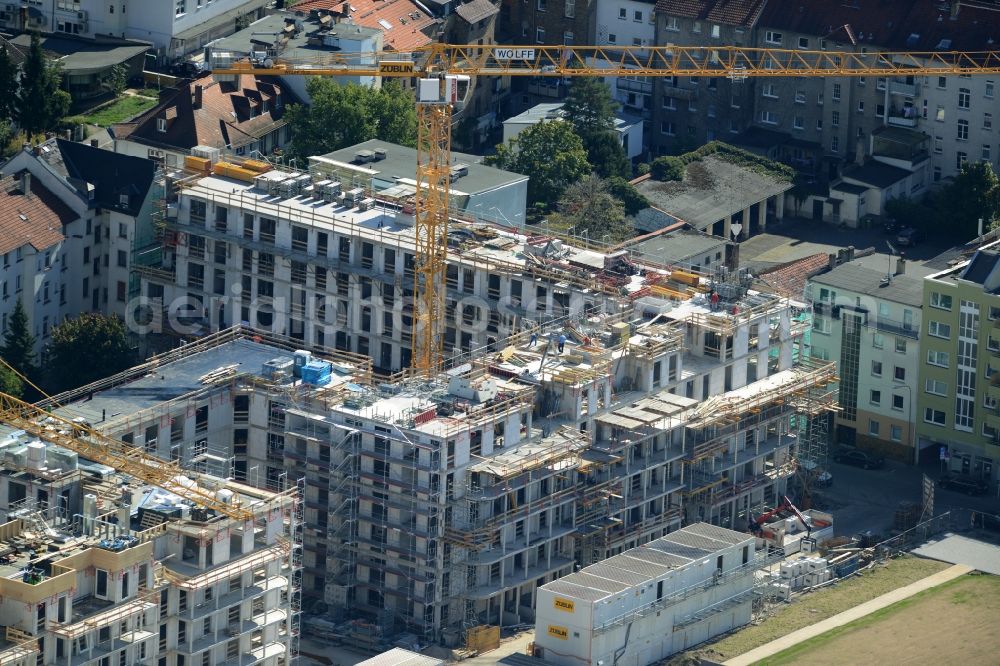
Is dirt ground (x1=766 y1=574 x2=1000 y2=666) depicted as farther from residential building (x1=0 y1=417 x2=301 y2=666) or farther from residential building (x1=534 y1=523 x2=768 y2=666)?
residential building (x1=0 y1=417 x2=301 y2=666)

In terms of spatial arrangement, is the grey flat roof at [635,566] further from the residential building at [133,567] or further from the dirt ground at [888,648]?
the residential building at [133,567]

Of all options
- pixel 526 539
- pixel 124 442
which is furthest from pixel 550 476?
pixel 124 442

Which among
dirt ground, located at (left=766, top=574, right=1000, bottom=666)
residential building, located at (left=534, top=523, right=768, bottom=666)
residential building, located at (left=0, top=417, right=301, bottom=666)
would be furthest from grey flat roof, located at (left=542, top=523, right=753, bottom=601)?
residential building, located at (left=0, top=417, right=301, bottom=666)

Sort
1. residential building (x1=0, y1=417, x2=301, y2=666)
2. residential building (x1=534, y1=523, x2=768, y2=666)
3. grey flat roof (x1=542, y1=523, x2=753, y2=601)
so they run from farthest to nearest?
1. grey flat roof (x1=542, y1=523, x2=753, y2=601)
2. residential building (x1=534, y1=523, x2=768, y2=666)
3. residential building (x1=0, y1=417, x2=301, y2=666)

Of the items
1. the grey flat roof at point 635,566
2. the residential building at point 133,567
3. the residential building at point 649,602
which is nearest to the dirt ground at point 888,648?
the residential building at point 649,602

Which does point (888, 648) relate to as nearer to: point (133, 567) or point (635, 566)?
point (635, 566)

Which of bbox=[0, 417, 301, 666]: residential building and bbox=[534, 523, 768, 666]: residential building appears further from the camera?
bbox=[534, 523, 768, 666]: residential building

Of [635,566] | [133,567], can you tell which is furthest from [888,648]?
[133,567]

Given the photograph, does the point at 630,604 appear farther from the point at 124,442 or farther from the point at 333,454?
the point at 124,442
